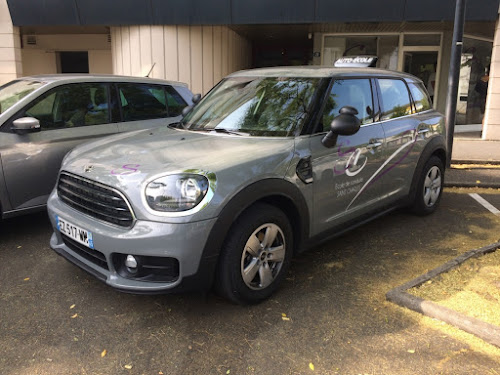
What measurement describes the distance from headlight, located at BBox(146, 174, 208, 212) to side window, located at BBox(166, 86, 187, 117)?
119 inches

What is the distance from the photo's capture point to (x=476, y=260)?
12.6 ft

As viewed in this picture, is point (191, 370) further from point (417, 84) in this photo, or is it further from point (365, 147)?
point (417, 84)

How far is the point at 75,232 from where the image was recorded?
10.1 feet

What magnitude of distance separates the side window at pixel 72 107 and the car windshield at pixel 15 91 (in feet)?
0.61

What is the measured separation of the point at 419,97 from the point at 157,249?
3.65m

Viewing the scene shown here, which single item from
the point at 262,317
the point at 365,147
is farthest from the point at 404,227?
the point at 262,317

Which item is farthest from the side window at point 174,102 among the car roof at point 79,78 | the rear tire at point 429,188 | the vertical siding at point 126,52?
the vertical siding at point 126,52

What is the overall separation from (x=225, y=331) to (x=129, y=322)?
659 millimetres

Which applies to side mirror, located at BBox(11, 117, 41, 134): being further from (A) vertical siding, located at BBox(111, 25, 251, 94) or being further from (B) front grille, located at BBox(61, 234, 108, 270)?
(A) vertical siding, located at BBox(111, 25, 251, 94)

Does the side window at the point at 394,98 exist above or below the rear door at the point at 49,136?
above

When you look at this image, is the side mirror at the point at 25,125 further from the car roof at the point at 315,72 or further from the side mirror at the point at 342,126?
the side mirror at the point at 342,126

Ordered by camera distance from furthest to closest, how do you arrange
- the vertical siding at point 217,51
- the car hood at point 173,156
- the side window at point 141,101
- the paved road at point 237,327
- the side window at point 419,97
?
the vertical siding at point 217,51
the side window at point 141,101
the side window at point 419,97
the car hood at point 173,156
the paved road at point 237,327

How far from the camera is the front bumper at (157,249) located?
2.67 meters

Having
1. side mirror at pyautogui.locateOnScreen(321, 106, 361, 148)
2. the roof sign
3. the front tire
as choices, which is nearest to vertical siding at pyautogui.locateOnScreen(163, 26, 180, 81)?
the roof sign
